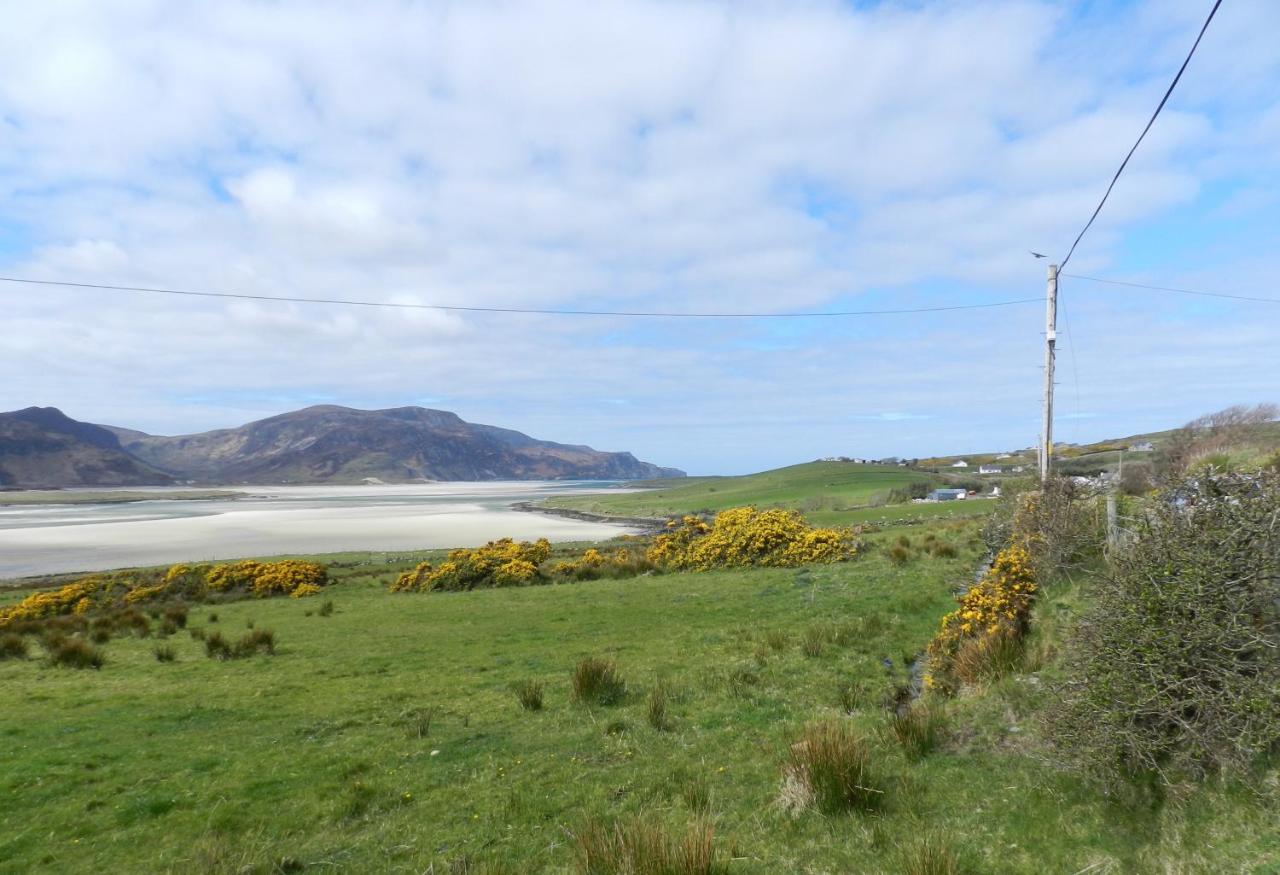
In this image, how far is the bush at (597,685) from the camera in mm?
10828

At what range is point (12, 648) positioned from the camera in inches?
686

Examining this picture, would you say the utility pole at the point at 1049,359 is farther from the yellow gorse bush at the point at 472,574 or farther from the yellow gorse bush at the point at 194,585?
the yellow gorse bush at the point at 194,585

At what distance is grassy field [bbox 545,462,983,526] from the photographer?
49.1m

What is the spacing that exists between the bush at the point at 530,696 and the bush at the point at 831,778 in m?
5.15

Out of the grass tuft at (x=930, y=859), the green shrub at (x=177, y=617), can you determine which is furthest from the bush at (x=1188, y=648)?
the green shrub at (x=177, y=617)

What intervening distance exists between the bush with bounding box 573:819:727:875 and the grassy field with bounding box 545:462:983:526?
4192cm

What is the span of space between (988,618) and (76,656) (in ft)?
65.6

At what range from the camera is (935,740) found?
763 centimetres

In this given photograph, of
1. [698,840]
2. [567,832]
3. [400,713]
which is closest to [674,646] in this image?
[400,713]

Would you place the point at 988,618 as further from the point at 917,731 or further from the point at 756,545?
the point at 756,545

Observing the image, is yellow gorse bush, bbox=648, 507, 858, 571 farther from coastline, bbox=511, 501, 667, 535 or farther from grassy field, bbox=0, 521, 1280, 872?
coastline, bbox=511, 501, 667, 535

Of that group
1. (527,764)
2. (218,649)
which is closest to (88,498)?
(218,649)

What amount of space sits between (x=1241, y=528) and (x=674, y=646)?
11049 millimetres

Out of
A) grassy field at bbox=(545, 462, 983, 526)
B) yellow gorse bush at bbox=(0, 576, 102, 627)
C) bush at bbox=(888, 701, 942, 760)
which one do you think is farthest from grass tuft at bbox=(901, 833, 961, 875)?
grassy field at bbox=(545, 462, 983, 526)
